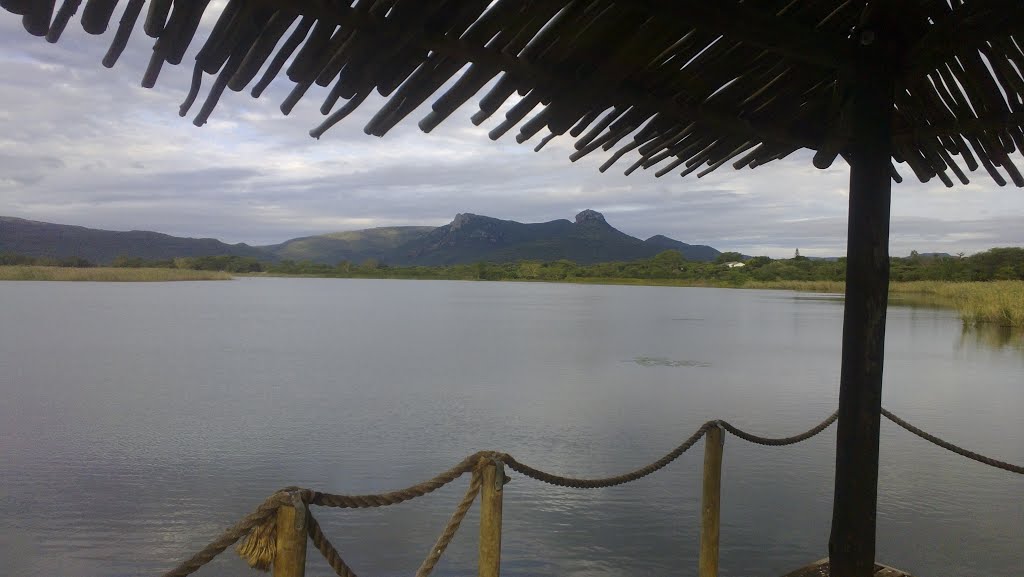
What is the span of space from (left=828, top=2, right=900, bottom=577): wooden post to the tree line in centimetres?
4703

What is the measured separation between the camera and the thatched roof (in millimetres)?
2104

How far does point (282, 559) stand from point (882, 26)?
2.59 m

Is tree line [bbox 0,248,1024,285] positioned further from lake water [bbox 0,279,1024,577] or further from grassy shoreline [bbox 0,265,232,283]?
lake water [bbox 0,279,1024,577]

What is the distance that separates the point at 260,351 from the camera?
1656cm

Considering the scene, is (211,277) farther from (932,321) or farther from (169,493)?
(169,493)

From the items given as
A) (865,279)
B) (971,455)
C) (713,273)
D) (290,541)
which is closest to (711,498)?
(865,279)

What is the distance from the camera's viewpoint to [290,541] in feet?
6.62

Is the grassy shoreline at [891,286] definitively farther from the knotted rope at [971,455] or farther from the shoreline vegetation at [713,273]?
the knotted rope at [971,455]

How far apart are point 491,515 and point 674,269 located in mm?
88695

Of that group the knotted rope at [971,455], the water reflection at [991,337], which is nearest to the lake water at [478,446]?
the water reflection at [991,337]

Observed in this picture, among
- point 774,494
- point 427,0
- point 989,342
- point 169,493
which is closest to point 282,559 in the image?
point 427,0

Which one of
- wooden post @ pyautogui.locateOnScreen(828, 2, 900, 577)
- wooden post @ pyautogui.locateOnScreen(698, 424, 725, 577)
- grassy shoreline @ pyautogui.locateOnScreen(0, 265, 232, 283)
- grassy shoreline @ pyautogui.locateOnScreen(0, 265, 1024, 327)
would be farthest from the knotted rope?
grassy shoreline @ pyautogui.locateOnScreen(0, 265, 232, 283)

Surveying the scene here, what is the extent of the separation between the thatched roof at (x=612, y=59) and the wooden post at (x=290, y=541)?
126cm

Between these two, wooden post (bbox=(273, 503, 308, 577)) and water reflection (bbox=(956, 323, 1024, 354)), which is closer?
wooden post (bbox=(273, 503, 308, 577))
